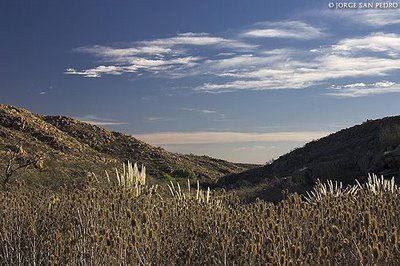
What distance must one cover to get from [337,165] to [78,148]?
63.5 ft

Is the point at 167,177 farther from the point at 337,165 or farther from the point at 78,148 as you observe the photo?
the point at 337,165

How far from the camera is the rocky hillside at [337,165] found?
57.3 ft

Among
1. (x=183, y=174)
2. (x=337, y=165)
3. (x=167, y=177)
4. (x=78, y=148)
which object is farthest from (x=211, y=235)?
(x=78, y=148)

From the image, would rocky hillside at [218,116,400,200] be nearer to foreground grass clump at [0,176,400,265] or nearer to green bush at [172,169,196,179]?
green bush at [172,169,196,179]

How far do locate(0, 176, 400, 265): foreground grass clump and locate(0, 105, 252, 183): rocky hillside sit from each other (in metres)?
16.9

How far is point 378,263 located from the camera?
3775mm

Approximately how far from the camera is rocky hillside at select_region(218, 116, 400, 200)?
17453mm

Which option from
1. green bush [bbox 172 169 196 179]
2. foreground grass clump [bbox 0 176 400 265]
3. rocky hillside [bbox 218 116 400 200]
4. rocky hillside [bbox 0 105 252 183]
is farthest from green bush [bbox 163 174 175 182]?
foreground grass clump [bbox 0 176 400 265]

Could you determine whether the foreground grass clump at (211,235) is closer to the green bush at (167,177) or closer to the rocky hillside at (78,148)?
the rocky hillside at (78,148)

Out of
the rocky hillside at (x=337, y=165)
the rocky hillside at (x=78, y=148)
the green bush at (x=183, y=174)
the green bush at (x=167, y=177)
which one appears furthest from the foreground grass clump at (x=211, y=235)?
the green bush at (x=183, y=174)

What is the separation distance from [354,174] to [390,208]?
13.3 metres

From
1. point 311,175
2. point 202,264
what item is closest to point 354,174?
point 311,175

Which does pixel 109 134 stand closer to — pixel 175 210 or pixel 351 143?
pixel 351 143

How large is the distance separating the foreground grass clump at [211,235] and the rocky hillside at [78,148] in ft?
55.6
